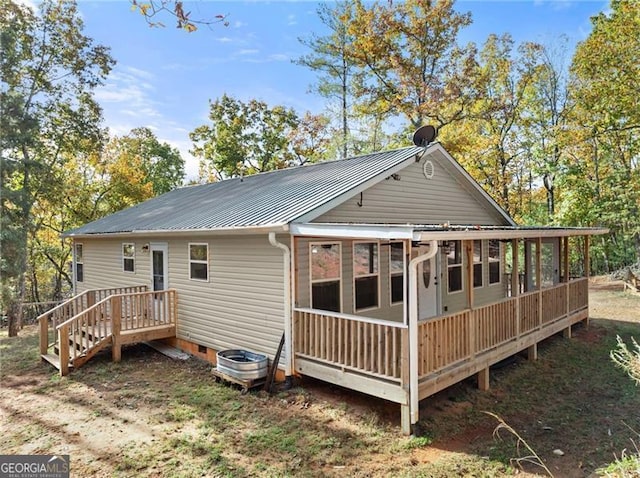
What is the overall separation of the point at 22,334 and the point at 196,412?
10.4m

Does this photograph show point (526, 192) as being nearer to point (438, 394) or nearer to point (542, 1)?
point (542, 1)

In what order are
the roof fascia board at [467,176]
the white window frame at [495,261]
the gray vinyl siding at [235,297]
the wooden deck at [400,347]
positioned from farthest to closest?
the white window frame at [495,261] < the roof fascia board at [467,176] < the gray vinyl siding at [235,297] < the wooden deck at [400,347]

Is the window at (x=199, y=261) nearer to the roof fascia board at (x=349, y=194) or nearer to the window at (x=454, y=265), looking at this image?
the roof fascia board at (x=349, y=194)

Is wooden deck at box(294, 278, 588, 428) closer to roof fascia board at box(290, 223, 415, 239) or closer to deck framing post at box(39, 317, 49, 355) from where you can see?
roof fascia board at box(290, 223, 415, 239)

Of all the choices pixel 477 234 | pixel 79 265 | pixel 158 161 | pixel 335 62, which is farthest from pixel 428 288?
pixel 158 161

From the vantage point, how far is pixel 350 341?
6172mm

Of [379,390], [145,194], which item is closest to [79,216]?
[145,194]

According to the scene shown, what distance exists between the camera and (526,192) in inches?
1051

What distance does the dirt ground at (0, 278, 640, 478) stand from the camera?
15.5 ft

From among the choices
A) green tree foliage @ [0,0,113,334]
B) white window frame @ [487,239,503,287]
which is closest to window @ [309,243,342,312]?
white window frame @ [487,239,503,287]

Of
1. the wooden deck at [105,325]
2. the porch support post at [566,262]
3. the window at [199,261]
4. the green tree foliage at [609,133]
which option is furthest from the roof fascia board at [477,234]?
the green tree foliage at [609,133]

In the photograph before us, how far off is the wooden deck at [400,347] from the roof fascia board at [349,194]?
4.89 feet

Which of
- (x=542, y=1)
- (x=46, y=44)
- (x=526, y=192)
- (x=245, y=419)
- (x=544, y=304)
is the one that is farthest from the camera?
(x=526, y=192)

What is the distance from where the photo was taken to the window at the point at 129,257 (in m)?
10.9
